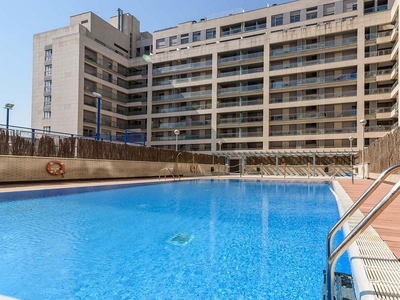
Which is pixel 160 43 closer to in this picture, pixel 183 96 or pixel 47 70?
pixel 183 96

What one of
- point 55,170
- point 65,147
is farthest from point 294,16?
point 55,170

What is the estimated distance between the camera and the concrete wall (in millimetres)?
13930

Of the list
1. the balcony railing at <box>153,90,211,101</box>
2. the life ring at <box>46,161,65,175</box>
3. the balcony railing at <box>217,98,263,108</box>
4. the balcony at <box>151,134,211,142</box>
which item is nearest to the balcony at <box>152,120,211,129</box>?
the balcony at <box>151,134,211,142</box>

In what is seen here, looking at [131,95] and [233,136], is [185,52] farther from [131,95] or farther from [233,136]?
[233,136]

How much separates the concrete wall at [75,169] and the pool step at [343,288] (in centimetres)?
1519

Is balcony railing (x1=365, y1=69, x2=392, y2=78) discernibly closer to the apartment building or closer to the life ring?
the apartment building

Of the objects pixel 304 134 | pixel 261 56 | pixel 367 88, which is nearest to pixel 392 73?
pixel 367 88

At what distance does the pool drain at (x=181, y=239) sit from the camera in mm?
5184

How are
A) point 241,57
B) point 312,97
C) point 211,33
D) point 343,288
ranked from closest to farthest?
point 343,288 < point 312,97 < point 241,57 < point 211,33

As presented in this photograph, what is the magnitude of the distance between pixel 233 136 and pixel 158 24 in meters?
26.7

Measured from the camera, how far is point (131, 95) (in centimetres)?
5084

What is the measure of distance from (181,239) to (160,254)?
3.18ft

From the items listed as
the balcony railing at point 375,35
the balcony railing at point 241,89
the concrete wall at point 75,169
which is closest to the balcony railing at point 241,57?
the balcony railing at point 241,89

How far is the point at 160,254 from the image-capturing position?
4543mm
